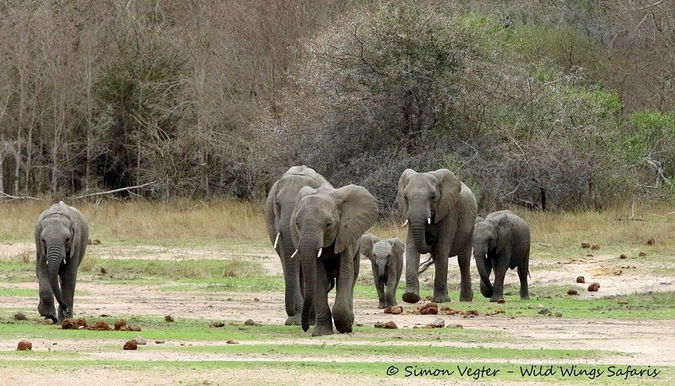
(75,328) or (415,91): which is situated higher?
(415,91)

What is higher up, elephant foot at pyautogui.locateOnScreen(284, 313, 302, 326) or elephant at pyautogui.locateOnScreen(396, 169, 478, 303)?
elephant at pyautogui.locateOnScreen(396, 169, 478, 303)

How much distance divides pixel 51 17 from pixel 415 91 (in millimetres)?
12970

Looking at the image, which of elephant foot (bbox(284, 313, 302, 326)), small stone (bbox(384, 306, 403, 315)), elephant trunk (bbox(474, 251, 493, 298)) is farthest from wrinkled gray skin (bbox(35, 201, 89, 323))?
elephant trunk (bbox(474, 251, 493, 298))

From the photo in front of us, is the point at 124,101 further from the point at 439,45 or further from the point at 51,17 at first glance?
the point at 439,45

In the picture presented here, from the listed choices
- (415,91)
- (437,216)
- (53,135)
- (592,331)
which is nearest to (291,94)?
(415,91)

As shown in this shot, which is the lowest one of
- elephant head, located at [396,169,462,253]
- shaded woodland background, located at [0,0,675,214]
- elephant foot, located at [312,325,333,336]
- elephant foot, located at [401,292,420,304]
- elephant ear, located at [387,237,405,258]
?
elephant foot, located at [401,292,420,304]

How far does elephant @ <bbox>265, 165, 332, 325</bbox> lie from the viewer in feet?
54.7

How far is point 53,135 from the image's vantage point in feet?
137

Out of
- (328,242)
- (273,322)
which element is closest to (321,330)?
(328,242)

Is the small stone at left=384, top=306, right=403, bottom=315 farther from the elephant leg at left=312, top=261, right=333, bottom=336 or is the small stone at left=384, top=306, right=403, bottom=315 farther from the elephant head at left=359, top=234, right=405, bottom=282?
the elephant leg at left=312, top=261, right=333, bottom=336

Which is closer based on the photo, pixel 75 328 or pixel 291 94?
pixel 75 328

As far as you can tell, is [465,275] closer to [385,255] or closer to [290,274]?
[385,255]

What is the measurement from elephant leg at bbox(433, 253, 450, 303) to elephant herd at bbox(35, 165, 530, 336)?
0.6 inches

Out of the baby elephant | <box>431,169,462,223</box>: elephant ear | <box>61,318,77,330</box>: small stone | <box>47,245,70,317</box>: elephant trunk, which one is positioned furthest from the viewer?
<box>431,169,462,223</box>: elephant ear
